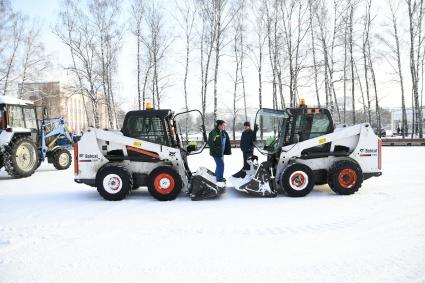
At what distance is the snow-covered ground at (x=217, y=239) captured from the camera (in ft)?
11.5

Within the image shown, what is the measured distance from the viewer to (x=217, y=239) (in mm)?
4562

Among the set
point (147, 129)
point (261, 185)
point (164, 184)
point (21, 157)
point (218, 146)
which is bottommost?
point (261, 185)

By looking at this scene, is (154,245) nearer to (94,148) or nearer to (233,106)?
(94,148)

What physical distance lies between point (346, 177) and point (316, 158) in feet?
2.38

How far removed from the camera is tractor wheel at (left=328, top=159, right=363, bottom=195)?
24.0ft

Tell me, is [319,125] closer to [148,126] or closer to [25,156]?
[148,126]

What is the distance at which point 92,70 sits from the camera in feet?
79.8

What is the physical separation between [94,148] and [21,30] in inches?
851

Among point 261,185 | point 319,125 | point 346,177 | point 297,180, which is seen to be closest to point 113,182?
point 261,185

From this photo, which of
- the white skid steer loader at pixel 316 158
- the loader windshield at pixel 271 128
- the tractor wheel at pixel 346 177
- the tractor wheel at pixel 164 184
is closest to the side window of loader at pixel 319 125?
the white skid steer loader at pixel 316 158

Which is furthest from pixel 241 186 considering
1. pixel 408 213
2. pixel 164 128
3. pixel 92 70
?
pixel 92 70

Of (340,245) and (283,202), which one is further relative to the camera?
(283,202)

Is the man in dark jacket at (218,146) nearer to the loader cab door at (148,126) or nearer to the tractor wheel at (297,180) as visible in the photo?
the loader cab door at (148,126)

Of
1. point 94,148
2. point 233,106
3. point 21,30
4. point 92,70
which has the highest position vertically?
point 21,30
